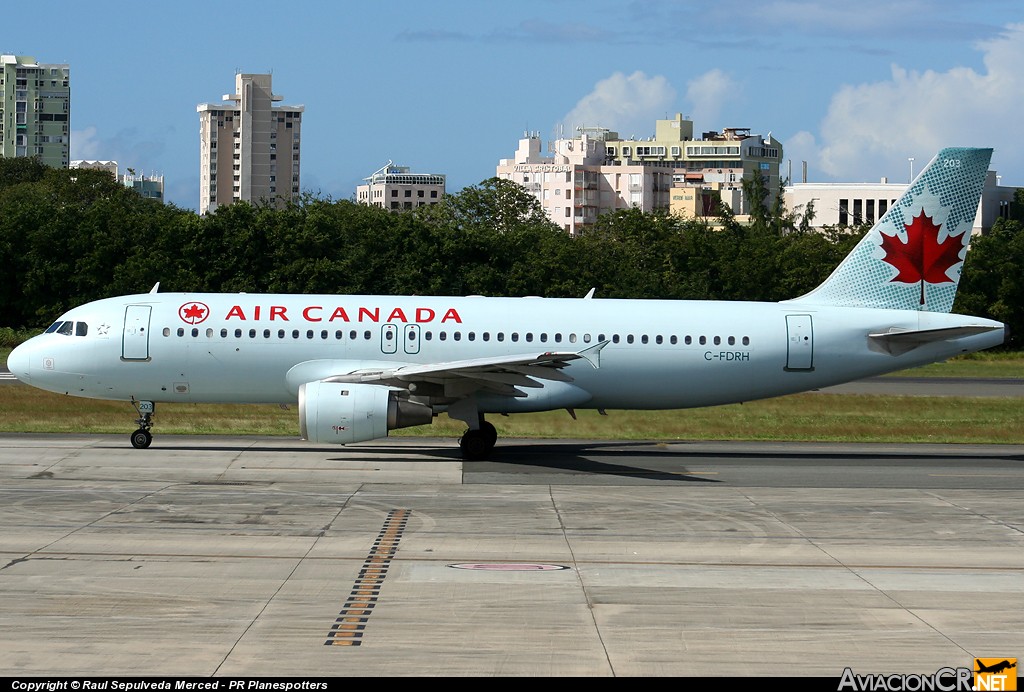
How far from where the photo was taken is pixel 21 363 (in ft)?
98.9

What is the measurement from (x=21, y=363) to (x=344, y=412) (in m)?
8.55

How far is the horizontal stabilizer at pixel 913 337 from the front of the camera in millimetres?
30208

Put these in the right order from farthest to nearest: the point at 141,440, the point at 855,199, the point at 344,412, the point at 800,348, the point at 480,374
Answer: the point at 855,199
the point at 800,348
the point at 141,440
the point at 480,374
the point at 344,412

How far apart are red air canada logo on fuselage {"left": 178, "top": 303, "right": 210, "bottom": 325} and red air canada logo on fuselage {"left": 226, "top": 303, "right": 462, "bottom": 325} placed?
545mm

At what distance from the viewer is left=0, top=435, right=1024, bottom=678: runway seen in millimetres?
13148

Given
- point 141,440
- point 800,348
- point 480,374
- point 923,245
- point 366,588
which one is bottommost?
point 366,588

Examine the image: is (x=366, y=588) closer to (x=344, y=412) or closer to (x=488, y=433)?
(x=344, y=412)

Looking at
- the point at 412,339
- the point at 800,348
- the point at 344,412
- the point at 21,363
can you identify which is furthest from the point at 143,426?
the point at 800,348

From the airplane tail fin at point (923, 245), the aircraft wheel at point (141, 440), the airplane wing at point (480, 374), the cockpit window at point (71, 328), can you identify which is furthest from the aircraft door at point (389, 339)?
the airplane tail fin at point (923, 245)

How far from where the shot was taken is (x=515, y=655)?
1310cm

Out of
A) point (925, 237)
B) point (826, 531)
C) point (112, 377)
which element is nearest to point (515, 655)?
point (826, 531)

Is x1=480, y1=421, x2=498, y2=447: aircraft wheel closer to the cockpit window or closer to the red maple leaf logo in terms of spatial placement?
the cockpit window

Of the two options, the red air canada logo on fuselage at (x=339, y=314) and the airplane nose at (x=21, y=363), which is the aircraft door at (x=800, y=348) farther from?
the airplane nose at (x=21, y=363)

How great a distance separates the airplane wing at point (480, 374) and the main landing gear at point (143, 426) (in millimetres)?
4638
